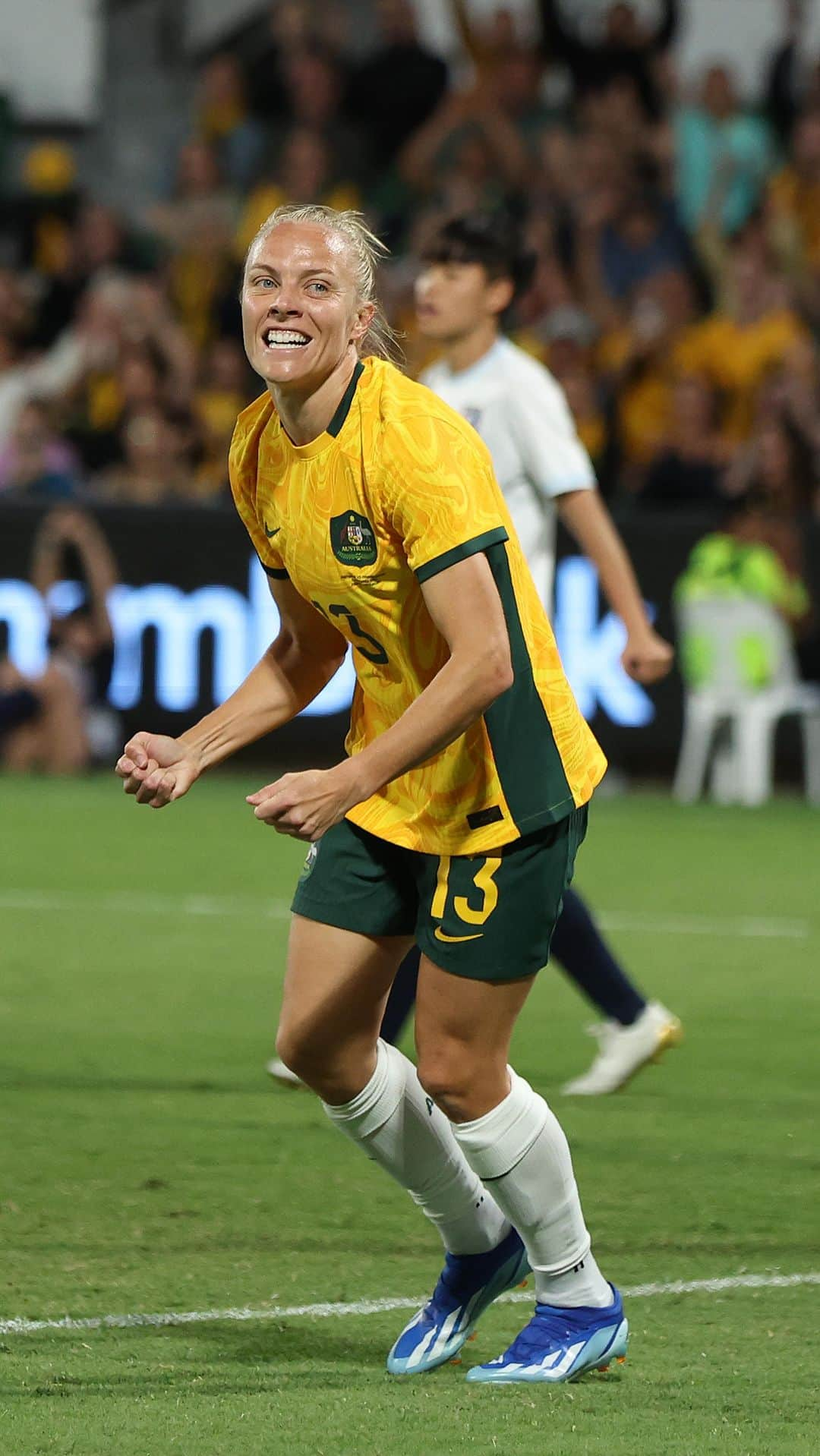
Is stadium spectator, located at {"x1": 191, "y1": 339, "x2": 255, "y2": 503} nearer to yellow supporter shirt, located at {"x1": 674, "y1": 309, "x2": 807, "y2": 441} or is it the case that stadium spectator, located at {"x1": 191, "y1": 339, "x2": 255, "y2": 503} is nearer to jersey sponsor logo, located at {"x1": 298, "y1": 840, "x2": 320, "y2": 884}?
yellow supporter shirt, located at {"x1": 674, "y1": 309, "x2": 807, "y2": 441}

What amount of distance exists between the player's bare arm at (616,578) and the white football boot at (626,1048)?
96cm

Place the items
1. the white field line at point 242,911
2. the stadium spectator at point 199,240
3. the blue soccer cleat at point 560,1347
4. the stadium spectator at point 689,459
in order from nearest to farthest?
the blue soccer cleat at point 560,1347, the white field line at point 242,911, the stadium spectator at point 689,459, the stadium spectator at point 199,240

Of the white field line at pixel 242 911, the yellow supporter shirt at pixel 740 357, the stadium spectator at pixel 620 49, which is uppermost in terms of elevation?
the stadium spectator at pixel 620 49

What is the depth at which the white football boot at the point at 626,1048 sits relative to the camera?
261 inches

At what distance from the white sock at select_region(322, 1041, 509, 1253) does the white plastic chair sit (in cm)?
1041

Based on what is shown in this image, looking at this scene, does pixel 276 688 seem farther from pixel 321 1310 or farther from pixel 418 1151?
pixel 321 1310

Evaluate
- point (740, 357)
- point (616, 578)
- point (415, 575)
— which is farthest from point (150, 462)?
point (415, 575)

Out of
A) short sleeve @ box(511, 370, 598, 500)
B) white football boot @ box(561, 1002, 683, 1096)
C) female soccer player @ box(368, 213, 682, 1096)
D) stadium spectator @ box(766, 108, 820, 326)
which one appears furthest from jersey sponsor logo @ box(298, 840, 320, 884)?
stadium spectator @ box(766, 108, 820, 326)

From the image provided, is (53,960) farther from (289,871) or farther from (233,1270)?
(233,1270)

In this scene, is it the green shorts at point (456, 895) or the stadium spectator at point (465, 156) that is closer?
the green shorts at point (456, 895)

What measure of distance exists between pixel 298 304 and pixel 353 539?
1.29 ft

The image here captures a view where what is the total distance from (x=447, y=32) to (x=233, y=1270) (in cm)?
1521

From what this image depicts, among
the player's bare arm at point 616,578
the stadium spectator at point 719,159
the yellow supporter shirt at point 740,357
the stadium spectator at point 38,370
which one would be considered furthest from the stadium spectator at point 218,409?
the player's bare arm at point 616,578

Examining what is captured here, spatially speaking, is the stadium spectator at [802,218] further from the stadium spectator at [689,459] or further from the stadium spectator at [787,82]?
the stadium spectator at [689,459]
